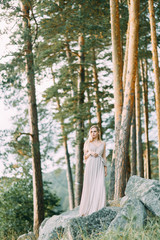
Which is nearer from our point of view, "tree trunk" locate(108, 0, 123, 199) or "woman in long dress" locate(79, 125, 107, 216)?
"woman in long dress" locate(79, 125, 107, 216)

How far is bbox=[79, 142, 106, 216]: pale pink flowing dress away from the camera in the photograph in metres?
7.25

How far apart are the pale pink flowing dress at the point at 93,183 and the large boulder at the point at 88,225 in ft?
3.82

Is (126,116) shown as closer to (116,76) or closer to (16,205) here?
(116,76)

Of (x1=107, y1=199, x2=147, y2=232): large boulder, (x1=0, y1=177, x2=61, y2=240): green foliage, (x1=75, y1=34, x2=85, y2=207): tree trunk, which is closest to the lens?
(x1=107, y1=199, x2=147, y2=232): large boulder

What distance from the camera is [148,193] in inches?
240

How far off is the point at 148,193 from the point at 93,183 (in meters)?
1.68

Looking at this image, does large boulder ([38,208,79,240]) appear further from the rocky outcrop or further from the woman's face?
the woman's face

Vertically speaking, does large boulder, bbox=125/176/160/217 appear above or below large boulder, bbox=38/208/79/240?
above

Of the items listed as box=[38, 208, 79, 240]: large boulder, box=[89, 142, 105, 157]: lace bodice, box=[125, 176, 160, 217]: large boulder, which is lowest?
box=[38, 208, 79, 240]: large boulder

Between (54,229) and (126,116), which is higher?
(126,116)

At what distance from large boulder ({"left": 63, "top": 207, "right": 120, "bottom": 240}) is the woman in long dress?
1.20m

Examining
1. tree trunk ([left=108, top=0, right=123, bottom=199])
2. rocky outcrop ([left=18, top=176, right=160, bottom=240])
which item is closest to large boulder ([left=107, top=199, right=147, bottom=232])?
rocky outcrop ([left=18, top=176, right=160, bottom=240])

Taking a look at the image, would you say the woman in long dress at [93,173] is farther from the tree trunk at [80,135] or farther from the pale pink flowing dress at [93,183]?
the tree trunk at [80,135]

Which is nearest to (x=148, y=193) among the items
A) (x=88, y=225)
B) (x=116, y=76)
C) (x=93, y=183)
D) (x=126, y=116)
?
(x=88, y=225)
